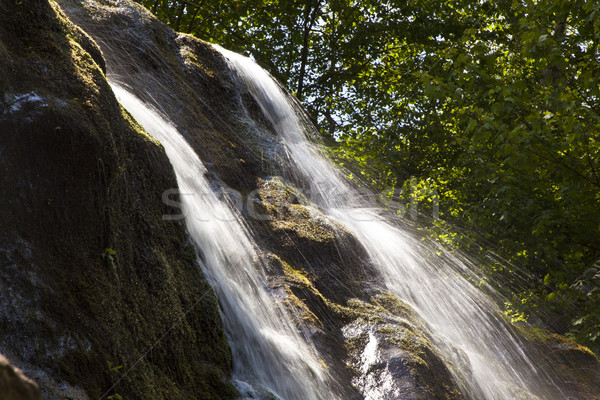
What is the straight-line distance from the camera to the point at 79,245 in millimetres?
2799

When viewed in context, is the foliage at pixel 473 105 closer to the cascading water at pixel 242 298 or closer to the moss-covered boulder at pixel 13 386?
the cascading water at pixel 242 298

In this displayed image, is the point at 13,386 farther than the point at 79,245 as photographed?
Answer: No

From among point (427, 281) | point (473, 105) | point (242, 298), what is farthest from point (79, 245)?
point (473, 105)

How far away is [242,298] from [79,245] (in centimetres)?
186

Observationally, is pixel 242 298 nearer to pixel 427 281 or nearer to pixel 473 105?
pixel 427 281

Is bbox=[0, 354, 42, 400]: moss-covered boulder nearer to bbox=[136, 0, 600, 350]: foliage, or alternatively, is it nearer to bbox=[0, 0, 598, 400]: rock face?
Result: bbox=[0, 0, 598, 400]: rock face

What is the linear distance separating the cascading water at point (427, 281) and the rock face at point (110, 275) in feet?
1.66

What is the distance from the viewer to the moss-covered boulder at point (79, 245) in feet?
8.25

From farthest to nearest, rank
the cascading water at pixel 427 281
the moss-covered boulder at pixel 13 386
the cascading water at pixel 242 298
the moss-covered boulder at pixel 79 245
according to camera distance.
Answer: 1. the cascading water at pixel 427 281
2. the cascading water at pixel 242 298
3. the moss-covered boulder at pixel 79 245
4. the moss-covered boulder at pixel 13 386

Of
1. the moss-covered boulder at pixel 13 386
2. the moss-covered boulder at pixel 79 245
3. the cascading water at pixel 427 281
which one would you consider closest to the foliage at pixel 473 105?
the cascading water at pixel 427 281

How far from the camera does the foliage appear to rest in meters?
5.92

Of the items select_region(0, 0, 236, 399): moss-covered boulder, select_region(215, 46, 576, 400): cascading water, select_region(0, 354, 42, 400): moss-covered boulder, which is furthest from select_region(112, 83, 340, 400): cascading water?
select_region(0, 354, 42, 400): moss-covered boulder

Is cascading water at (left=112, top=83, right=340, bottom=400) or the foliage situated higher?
the foliage

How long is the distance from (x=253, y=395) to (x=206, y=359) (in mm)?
374
